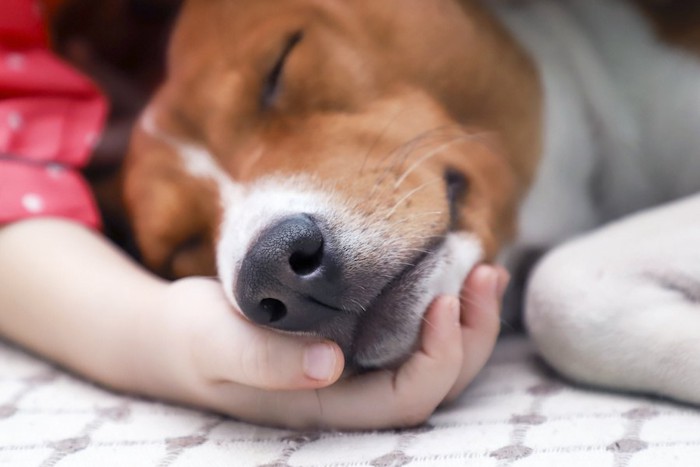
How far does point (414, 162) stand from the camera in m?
1.07

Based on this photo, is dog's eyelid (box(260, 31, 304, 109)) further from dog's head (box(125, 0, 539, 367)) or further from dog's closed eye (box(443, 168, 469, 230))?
dog's closed eye (box(443, 168, 469, 230))

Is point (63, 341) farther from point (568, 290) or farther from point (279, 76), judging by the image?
point (568, 290)

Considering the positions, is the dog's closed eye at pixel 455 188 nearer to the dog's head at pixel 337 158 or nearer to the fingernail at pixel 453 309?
the dog's head at pixel 337 158

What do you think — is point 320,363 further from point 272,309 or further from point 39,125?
point 39,125

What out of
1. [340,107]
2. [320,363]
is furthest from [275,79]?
[320,363]

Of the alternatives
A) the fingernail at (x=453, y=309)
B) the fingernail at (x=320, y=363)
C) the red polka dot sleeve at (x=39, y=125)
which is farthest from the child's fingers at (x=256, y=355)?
the red polka dot sleeve at (x=39, y=125)

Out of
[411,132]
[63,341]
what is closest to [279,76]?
[411,132]

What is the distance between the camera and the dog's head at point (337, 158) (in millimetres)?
896

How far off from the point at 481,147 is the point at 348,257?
0.42 m

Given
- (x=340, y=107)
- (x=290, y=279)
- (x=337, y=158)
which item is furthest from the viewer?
(x=340, y=107)

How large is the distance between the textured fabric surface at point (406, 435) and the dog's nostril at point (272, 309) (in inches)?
5.7

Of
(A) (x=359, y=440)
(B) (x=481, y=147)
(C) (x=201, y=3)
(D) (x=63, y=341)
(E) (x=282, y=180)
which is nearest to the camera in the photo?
(A) (x=359, y=440)

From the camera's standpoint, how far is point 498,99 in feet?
4.29

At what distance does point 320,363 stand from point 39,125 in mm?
841
